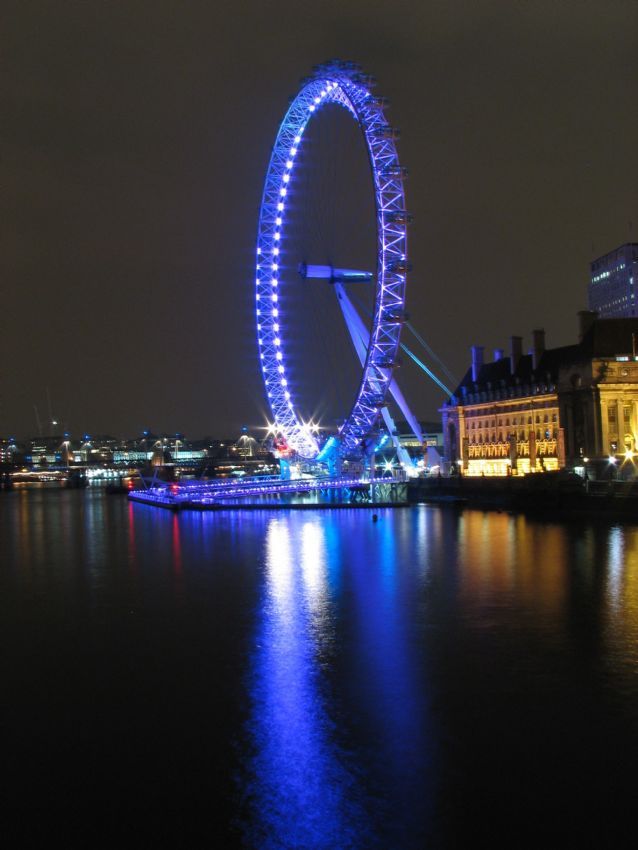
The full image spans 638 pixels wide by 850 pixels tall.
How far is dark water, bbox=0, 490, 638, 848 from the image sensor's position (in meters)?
7.96

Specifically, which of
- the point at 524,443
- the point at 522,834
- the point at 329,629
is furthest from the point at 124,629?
the point at 524,443

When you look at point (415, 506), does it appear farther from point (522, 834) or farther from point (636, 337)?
point (522, 834)

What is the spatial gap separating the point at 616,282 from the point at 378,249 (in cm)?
6526

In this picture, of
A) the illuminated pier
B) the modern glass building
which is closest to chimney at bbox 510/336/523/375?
the illuminated pier

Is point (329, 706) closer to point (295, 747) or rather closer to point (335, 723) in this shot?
point (335, 723)

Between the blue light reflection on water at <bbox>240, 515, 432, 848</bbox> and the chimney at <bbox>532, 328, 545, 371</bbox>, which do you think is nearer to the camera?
the blue light reflection on water at <bbox>240, 515, 432, 848</bbox>

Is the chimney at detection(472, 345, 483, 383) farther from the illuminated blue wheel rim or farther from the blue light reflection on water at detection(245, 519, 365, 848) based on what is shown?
the blue light reflection on water at detection(245, 519, 365, 848)

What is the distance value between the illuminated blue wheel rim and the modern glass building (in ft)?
177

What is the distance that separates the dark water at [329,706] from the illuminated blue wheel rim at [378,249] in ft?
66.5

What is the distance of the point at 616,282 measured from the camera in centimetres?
9838

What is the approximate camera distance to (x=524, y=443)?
56.7 m

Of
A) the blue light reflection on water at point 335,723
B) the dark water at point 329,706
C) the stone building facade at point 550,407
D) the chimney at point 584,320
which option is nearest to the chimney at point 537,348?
the stone building facade at point 550,407

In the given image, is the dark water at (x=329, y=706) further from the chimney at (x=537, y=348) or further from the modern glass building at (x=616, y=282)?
the modern glass building at (x=616, y=282)

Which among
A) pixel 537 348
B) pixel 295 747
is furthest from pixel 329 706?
pixel 537 348
